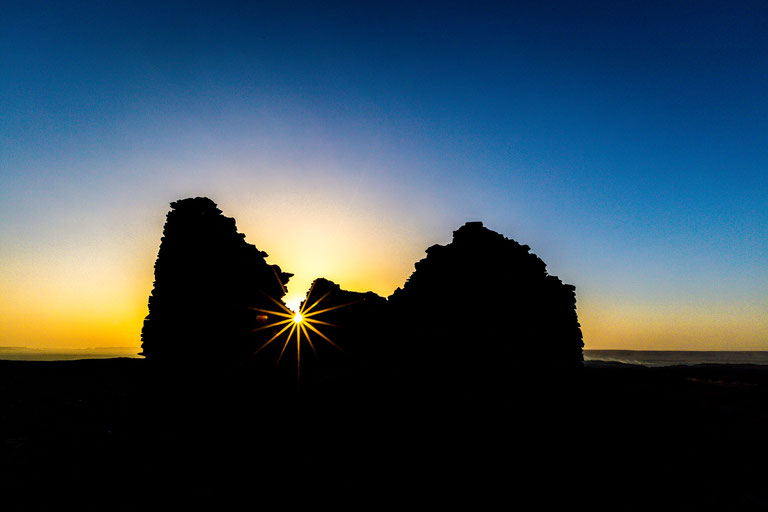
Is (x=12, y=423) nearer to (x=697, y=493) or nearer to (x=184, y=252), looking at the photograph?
(x=184, y=252)

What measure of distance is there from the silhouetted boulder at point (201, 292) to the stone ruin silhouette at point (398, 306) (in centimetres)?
5

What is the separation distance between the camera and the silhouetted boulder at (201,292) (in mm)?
18109

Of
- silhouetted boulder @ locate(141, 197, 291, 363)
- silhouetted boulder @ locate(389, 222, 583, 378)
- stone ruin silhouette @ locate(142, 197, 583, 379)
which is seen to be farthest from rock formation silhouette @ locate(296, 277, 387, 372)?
silhouetted boulder @ locate(141, 197, 291, 363)

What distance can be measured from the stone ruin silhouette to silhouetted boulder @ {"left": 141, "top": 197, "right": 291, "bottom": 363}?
0.16 ft

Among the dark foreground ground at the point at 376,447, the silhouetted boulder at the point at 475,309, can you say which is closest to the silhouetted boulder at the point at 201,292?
the dark foreground ground at the point at 376,447

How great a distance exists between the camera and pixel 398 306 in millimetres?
21219

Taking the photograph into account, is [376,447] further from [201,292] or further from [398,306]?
[201,292]

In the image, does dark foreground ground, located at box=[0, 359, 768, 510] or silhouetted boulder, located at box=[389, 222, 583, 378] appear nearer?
dark foreground ground, located at box=[0, 359, 768, 510]

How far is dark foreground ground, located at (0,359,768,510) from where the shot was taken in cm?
920

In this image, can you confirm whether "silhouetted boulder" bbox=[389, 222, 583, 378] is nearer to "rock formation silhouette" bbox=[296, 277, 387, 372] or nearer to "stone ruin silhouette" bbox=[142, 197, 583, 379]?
"stone ruin silhouette" bbox=[142, 197, 583, 379]

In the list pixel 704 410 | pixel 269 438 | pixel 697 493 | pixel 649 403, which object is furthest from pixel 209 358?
pixel 704 410

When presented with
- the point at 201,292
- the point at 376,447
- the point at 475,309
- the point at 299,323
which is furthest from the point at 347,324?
the point at 376,447

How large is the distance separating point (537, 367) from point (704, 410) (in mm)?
7890

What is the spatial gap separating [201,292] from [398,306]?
10623 millimetres
